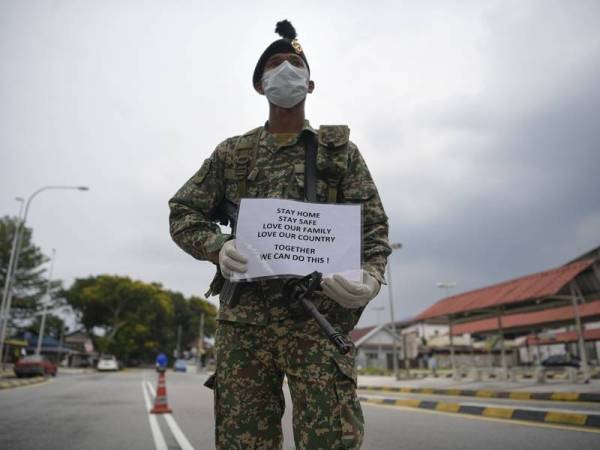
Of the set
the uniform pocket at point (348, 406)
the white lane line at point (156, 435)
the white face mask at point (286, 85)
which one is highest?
the white face mask at point (286, 85)

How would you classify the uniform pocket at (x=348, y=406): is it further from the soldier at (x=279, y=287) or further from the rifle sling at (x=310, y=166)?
the rifle sling at (x=310, y=166)

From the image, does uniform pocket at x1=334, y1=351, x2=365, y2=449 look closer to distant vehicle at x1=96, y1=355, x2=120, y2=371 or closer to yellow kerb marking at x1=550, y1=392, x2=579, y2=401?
yellow kerb marking at x1=550, y1=392, x2=579, y2=401

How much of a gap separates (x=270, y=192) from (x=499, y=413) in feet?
20.0

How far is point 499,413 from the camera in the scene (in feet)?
21.0

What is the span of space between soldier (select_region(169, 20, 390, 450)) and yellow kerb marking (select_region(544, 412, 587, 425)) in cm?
510

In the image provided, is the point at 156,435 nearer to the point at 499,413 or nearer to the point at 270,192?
the point at 270,192

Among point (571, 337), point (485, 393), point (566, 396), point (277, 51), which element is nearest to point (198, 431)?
point (277, 51)

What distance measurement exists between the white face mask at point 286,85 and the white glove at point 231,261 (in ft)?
2.42

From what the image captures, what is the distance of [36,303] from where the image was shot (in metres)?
39.0

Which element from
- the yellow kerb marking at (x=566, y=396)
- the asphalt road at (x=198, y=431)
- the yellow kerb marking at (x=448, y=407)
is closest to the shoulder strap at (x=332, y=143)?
the asphalt road at (x=198, y=431)

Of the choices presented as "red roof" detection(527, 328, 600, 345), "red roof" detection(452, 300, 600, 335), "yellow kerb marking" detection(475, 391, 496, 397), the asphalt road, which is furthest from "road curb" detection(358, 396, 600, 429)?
"red roof" detection(527, 328, 600, 345)

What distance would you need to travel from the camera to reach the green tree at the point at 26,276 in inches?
1436

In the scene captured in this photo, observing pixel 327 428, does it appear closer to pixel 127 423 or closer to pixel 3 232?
pixel 127 423

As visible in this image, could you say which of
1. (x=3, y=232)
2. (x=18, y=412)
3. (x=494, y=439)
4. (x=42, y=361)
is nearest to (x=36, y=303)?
(x=3, y=232)
